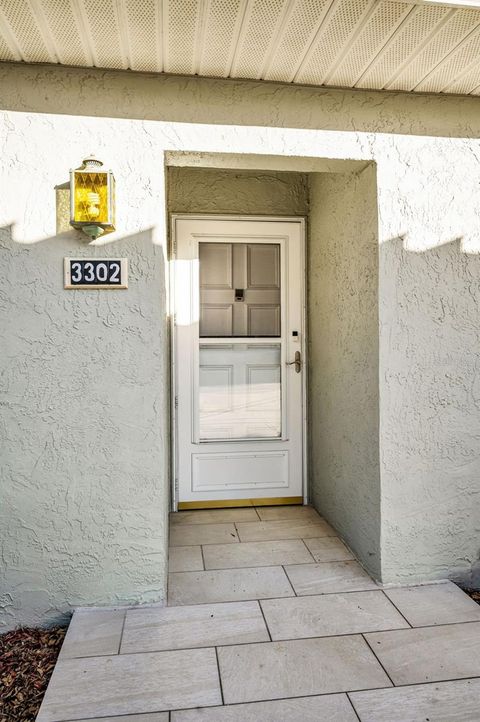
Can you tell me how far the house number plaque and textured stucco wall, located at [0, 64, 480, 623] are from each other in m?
0.05

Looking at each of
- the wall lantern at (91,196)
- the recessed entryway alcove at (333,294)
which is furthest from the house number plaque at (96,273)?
the recessed entryway alcove at (333,294)

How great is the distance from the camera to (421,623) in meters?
2.42

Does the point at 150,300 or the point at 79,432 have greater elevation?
the point at 150,300

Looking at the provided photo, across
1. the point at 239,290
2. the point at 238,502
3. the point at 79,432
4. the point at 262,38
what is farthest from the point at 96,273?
the point at 238,502

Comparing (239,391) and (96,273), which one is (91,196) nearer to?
(96,273)

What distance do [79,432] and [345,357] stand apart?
1.68 meters

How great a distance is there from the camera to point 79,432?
8.29 ft

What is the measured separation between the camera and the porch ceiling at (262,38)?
1.97m

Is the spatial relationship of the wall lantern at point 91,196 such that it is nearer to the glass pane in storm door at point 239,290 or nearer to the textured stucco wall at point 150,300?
the textured stucco wall at point 150,300

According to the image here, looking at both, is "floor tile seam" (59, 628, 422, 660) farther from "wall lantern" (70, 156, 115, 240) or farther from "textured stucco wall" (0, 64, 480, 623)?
"wall lantern" (70, 156, 115, 240)

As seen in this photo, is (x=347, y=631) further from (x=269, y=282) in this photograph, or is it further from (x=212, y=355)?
(x=269, y=282)

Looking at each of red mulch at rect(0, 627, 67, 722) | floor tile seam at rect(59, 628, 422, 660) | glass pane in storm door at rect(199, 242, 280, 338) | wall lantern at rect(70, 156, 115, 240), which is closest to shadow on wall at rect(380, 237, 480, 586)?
floor tile seam at rect(59, 628, 422, 660)

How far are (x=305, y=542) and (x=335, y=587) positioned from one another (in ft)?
1.87

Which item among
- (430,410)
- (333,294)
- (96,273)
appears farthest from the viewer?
(333,294)
